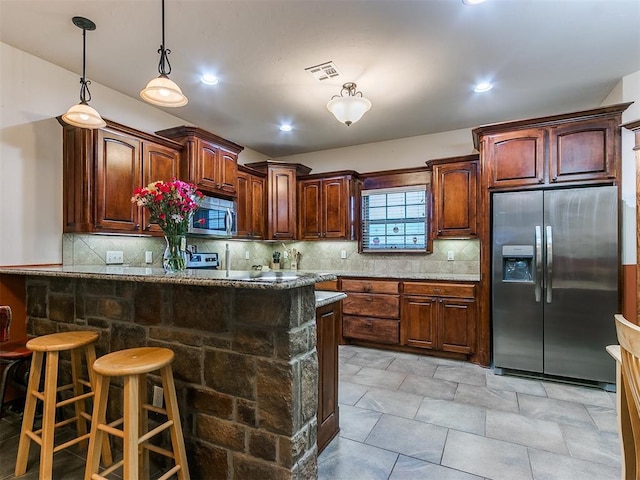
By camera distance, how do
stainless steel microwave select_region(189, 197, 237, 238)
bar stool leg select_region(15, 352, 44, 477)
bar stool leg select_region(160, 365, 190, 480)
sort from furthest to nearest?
stainless steel microwave select_region(189, 197, 237, 238) → bar stool leg select_region(15, 352, 44, 477) → bar stool leg select_region(160, 365, 190, 480)

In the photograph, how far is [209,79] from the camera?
9.61 ft

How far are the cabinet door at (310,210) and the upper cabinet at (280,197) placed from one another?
0.12 m

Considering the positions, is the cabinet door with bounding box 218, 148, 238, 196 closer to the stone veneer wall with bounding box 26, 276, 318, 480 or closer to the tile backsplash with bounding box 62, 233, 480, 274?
the tile backsplash with bounding box 62, 233, 480, 274

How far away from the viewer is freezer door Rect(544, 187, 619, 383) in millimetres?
2854

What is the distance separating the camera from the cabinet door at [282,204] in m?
4.76

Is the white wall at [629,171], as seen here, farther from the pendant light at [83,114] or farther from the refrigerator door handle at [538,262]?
the pendant light at [83,114]

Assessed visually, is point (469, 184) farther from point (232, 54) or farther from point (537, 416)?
point (232, 54)

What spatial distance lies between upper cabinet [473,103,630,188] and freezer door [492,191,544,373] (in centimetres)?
22

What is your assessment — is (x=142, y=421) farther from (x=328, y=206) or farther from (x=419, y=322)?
(x=328, y=206)

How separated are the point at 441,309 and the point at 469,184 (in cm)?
154

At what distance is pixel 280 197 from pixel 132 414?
3.72 meters

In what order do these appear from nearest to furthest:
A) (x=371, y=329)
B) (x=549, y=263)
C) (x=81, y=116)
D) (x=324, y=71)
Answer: (x=81, y=116), (x=324, y=71), (x=549, y=263), (x=371, y=329)

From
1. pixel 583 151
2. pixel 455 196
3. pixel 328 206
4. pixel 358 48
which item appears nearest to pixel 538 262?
pixel 583 151

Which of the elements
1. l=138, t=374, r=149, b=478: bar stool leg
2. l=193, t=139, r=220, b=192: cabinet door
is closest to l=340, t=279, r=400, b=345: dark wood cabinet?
l=193, t=139, r=220, b=192: cabinet door
